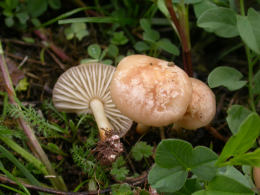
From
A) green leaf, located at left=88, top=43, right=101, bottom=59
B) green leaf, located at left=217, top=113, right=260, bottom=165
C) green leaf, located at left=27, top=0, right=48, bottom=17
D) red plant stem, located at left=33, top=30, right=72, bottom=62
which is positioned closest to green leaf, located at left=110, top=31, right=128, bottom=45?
green leaf, located at left=88, top=43, right=101, bottom=59

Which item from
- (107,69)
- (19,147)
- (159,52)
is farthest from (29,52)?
(159,52)

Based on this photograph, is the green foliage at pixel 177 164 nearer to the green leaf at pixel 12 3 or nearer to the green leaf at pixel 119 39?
the green leaf at pixel 119 39

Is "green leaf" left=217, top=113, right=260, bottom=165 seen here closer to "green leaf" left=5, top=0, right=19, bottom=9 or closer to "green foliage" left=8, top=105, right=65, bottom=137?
"green foliage" left=8, top=105, right=65, bottom=137

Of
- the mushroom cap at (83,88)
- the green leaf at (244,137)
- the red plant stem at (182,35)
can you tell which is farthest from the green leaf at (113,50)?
the green leaf at (244,137)

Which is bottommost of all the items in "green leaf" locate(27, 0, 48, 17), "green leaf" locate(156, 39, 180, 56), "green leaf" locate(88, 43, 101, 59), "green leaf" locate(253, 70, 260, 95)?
"green leaf" locate(253, 70, 260, 95)

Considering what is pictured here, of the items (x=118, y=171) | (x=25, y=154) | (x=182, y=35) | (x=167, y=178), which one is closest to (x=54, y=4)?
(x=182, y=35)
